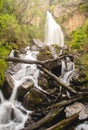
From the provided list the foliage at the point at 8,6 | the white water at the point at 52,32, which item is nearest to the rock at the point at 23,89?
the foliage at the point at 8,6

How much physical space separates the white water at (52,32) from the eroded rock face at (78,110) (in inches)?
722

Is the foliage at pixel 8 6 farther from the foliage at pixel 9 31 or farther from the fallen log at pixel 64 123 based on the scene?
the fallen log at pixel 64 123

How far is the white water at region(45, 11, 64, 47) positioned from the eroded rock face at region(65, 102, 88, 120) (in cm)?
1833

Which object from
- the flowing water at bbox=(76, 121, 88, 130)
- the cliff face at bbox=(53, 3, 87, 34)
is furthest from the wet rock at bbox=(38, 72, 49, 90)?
the cliff face at bbox=(53, 3, 87, 34)

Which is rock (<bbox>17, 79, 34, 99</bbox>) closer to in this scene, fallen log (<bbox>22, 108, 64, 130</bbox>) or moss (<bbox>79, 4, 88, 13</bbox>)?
fallen log (<bbox>22, 108, 64, 130</bbox>)

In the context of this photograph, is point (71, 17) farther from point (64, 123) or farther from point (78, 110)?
point (64, 123)

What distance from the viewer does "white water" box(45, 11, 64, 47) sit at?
31.1 metres

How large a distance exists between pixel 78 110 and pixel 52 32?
21259 millimetres

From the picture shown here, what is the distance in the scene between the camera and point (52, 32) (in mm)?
32469

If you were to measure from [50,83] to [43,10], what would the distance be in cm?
2065

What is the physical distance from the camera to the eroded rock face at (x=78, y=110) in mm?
11789

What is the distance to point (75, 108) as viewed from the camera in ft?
39.5

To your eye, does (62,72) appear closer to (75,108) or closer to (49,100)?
(49,100)

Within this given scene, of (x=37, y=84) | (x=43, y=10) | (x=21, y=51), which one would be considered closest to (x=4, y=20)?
(x=21, y=51)
